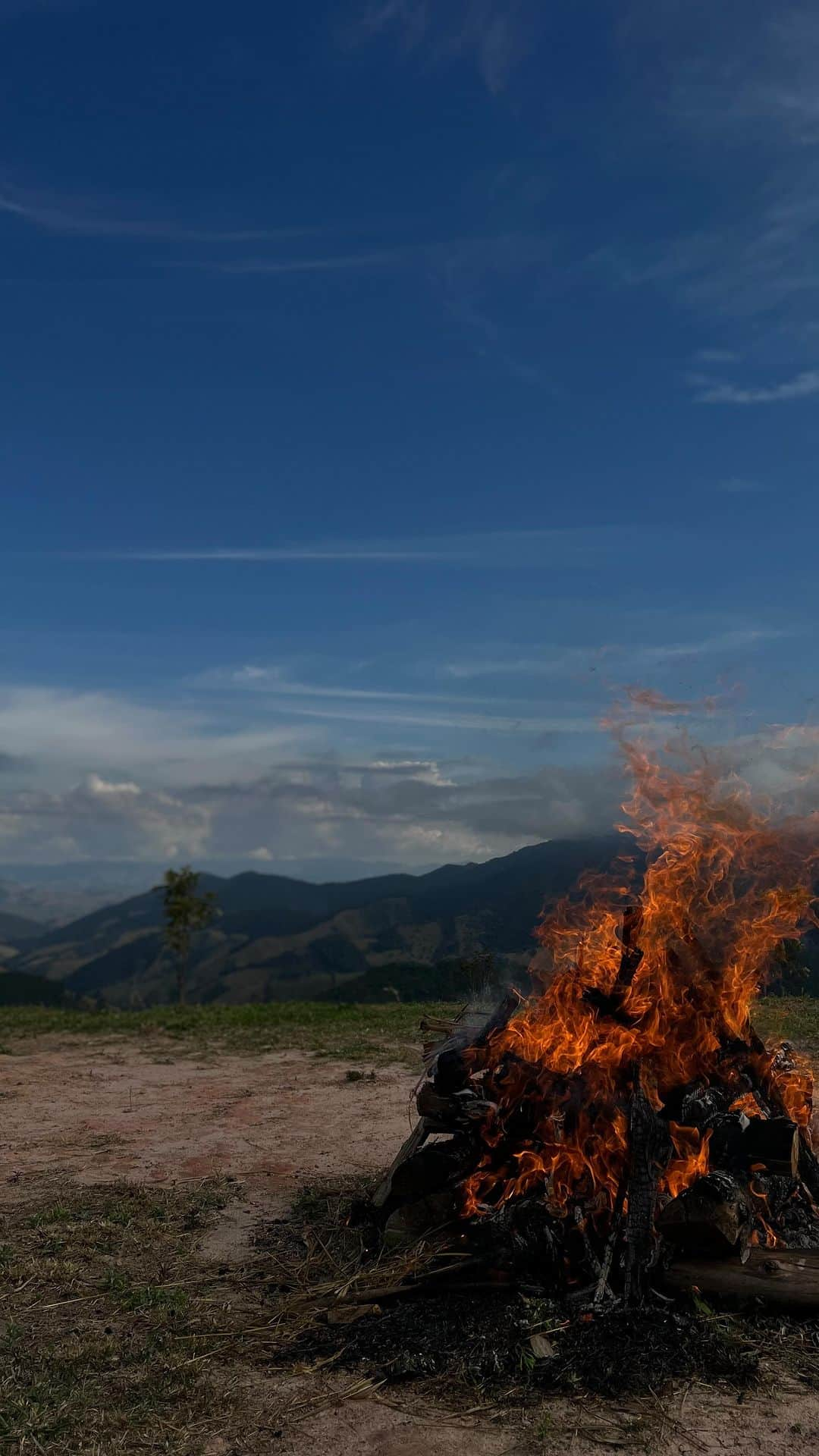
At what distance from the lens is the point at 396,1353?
6.54m

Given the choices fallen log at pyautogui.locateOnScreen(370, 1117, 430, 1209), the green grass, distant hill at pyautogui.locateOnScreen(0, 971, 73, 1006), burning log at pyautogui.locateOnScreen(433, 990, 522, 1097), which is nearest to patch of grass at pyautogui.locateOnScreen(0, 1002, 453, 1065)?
the green grass

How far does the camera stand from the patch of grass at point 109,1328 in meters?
5.62

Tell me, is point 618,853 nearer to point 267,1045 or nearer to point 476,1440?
point 476,1440

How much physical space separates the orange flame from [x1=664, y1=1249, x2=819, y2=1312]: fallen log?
72 centimetres

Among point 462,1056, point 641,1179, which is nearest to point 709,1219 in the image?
point 641,1179

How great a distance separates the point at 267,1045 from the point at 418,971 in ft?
55.2

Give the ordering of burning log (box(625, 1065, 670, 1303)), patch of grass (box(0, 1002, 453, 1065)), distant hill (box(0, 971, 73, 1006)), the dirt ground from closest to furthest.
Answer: the dirt ground → burning log (box(625, 1065, 670, 1303)) → patch of grass (box(0, 1002, 453, 1065)) → distant hill (box(0, 971, 73, 1006))

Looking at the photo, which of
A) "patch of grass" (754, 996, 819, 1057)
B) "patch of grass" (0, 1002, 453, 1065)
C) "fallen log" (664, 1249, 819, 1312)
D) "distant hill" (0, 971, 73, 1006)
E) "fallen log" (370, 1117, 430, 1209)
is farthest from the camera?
"distant hill" (0, 971, 73, 1006)

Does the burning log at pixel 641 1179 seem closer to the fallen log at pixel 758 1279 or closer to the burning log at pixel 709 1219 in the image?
the burning log at pixel 709 1219

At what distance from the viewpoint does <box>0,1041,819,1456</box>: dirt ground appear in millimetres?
5555

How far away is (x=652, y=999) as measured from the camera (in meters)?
8.37

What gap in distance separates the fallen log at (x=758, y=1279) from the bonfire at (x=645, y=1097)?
12 mm

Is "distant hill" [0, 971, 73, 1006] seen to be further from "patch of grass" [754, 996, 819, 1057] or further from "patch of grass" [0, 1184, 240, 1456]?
"patch of grass" [0, 1184, 240, 1456]

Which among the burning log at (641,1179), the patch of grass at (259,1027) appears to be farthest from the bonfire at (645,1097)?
the patch of grass at (259,1027)
